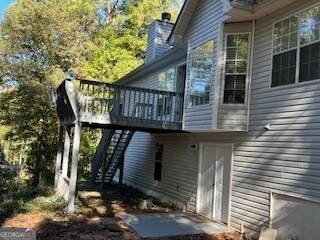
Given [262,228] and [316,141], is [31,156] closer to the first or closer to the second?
[262,228]

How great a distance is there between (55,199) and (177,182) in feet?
14.2

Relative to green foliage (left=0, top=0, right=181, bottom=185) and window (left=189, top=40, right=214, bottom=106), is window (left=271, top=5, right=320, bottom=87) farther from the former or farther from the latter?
green foliage (left=0, top=0, right=181, bottom=185)

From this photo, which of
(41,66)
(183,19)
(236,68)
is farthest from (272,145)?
(41,66)

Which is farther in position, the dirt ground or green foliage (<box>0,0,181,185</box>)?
green foliage (<box>0,0,181,185</box>)

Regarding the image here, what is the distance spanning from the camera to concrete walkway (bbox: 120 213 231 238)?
9.22 metres

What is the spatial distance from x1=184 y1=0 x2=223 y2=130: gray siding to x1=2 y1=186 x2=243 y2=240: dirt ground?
3.15 meters

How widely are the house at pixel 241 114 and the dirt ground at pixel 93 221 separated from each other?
0.71 m

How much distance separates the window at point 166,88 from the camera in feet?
42.5

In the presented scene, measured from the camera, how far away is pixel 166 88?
15234mm

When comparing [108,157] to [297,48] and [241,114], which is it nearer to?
[241,114]

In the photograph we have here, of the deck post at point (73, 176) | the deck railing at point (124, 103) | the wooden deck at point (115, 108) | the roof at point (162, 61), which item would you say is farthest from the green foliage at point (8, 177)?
the deck post at point (73, 176)

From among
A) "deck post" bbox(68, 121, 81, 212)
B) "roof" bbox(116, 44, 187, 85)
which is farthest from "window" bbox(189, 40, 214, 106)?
"deck post" bbox(68, 121, 81, 212)

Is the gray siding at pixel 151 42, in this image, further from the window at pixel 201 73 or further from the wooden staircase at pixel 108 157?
the window at pixel 201 73

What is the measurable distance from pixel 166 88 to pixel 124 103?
3628 mm
